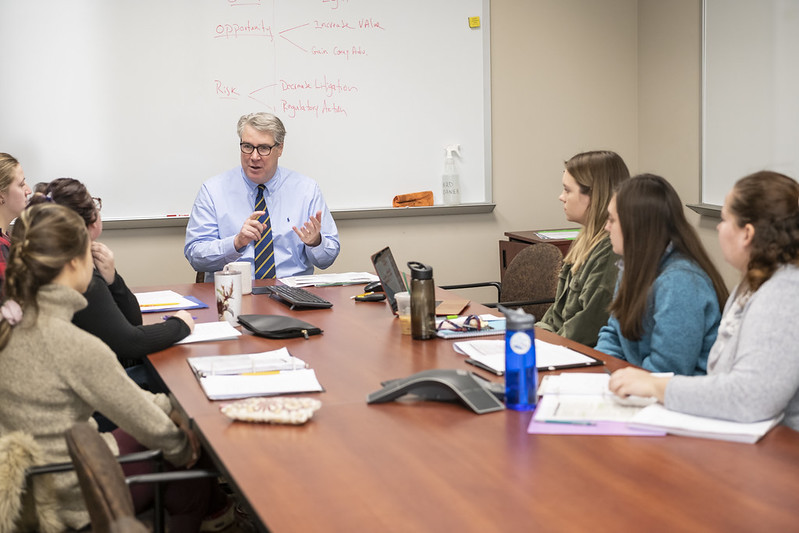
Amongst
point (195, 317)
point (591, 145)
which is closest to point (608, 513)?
point (195, 317)

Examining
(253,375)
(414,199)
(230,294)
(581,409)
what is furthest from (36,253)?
(414,199)

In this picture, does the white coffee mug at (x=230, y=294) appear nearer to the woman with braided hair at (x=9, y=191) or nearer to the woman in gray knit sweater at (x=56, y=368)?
the woman in gray knit sweater at (x=56, y=368)

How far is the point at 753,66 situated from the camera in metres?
4.04

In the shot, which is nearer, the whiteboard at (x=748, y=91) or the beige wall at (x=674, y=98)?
the whiteboard at (x=748, y=91)

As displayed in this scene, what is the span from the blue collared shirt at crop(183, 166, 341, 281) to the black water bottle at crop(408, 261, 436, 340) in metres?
1.54

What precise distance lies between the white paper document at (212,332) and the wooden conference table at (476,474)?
0.58m

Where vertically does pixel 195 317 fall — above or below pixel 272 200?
below

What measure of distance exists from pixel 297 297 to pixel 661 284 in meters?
1.32

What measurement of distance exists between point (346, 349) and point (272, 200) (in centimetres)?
189

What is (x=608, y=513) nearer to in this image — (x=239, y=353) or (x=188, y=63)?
(x=239, y=353)

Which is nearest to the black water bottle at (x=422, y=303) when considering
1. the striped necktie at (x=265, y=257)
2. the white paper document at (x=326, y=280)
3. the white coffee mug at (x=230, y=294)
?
the white coffee mug at (x=230, y=294)

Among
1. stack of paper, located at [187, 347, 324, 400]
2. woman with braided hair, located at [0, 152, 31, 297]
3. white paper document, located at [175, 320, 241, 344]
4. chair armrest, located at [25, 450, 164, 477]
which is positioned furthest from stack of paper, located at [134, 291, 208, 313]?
chair armrest, located at [25, 450, 164, 477]

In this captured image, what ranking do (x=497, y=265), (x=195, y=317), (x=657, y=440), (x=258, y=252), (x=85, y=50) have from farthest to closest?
(x=497, y=265) < (x=85, y=50) < (x=258, y=252) < (x=195, y=317) < (x=657, y=440)

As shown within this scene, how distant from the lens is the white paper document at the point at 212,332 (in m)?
2.41
